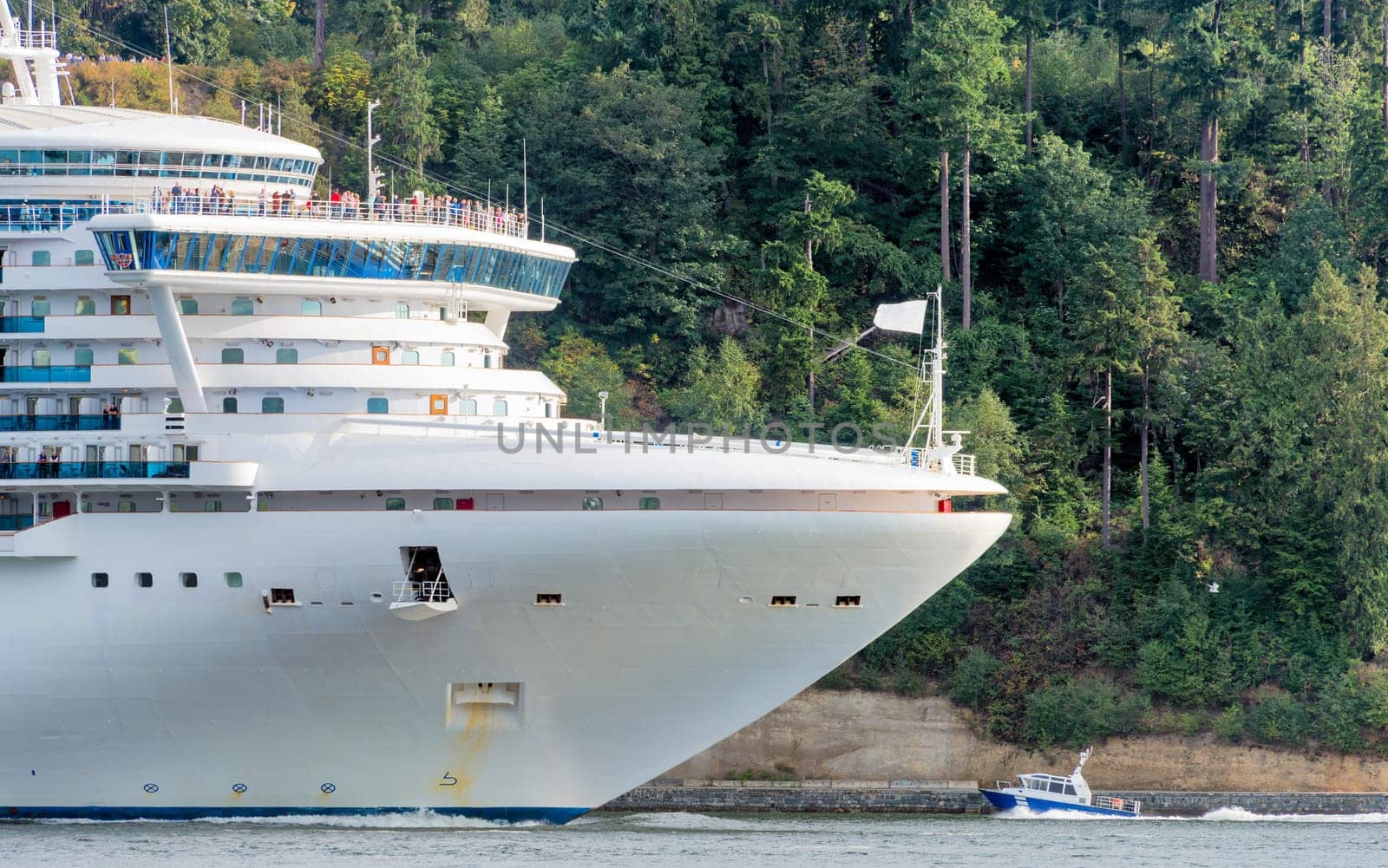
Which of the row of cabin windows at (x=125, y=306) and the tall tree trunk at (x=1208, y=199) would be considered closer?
the row of cabin windows at (x=125, y=306)

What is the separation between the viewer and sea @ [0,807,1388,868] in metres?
38.6

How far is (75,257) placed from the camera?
4247cm

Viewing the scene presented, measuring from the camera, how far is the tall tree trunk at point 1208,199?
66.0 meters

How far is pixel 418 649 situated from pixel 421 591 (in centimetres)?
137

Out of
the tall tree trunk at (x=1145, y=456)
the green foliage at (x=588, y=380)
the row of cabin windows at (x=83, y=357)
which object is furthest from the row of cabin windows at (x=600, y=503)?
the tall tree trunk at (x=1145, y=456)

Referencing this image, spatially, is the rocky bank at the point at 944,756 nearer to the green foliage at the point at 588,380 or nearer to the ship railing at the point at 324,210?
the green foliage at the point at 588,380

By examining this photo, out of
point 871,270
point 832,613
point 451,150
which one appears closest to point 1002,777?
point 832,613

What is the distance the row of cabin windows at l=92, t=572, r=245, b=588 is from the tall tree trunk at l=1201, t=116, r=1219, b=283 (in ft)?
117

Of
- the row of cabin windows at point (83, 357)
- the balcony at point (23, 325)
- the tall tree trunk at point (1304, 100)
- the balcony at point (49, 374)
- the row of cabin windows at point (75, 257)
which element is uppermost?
the tall tree trunk at point (1304, 100)

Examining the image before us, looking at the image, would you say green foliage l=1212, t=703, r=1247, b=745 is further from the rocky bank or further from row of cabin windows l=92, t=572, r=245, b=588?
row of cabin windows l=92, t=572, r=245, b=588

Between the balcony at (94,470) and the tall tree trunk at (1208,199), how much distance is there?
36.0 m

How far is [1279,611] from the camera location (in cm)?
5506

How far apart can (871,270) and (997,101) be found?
730 centimetres

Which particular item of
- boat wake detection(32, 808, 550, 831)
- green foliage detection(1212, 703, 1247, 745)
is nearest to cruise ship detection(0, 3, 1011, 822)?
boat wake detection(32, 808, 550, 831)
